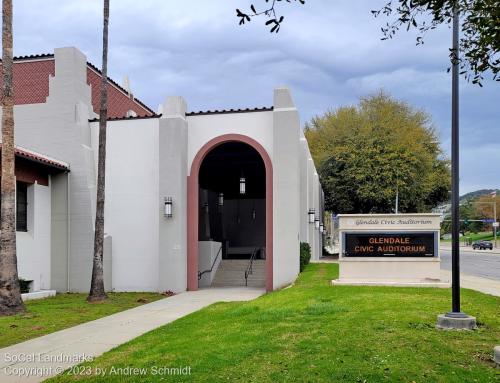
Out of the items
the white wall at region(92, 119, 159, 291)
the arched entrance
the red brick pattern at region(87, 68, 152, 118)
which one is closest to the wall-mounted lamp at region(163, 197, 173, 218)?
the white wall at region(92, 119, 159, 291)

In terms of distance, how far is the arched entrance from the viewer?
17969 mm

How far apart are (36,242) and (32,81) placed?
5.96m

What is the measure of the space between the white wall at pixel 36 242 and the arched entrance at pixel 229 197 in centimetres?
493

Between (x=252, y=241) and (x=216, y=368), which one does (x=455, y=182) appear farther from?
(x=252, y=241)

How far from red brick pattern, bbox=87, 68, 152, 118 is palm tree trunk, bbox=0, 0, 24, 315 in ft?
21.1

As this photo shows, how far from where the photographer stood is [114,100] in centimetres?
2238

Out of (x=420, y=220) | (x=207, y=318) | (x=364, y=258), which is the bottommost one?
(x=207, y=318)

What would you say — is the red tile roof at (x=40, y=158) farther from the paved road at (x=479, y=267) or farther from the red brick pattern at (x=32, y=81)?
the paved road at (x=479, y=267)

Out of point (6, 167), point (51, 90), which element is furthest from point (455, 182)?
point (51, 90)

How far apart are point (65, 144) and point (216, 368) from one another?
14.0m

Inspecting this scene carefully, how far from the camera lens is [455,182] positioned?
339 inches

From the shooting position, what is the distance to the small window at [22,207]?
1672 cm

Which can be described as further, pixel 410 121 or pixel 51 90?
Answer: pixel 410 121

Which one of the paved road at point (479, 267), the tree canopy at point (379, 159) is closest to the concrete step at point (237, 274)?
the paved road at point (479, 267)
